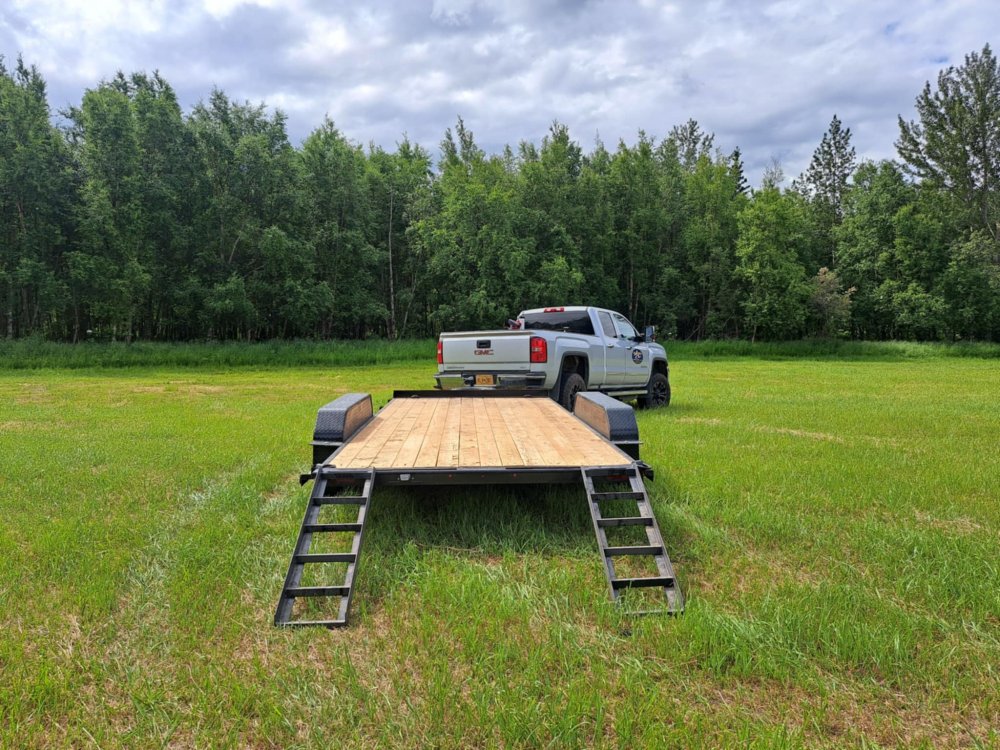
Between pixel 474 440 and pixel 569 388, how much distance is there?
4170 millimetres

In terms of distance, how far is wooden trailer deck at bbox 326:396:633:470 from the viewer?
366 cm

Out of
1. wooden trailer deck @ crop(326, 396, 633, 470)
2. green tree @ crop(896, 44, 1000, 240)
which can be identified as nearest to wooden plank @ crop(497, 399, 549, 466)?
wooden trailer deck @ crop(326, 396, 633, 470)

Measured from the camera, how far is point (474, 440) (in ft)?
14.5

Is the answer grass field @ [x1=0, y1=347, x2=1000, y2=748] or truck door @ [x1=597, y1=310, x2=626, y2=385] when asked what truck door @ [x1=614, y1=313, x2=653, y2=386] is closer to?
truck door @ [x1=597, y1=310, x2=626, y2=385]

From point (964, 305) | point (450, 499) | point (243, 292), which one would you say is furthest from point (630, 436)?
point (964, 305)

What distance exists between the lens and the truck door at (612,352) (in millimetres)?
9375

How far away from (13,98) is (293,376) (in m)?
17.6

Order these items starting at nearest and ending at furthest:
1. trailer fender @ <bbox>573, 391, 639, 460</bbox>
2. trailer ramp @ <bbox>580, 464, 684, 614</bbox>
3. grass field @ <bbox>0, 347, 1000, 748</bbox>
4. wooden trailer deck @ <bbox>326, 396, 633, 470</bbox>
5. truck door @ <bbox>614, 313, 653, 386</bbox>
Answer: grass field @ <bbox>0, 347, 1000, 748</bbox> < trailer ramp @ <bbox>580, 464, 684, 614</bbox> < wooden trailer deck @ <bbox>326, 396, 633, 470</bbox> < trailer fender @ <bbox>573, 391, 639, 460</bbox> < truck door @ <bbox>614, 313, 653, 386</bbox>

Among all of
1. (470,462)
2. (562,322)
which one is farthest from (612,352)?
(470,462)

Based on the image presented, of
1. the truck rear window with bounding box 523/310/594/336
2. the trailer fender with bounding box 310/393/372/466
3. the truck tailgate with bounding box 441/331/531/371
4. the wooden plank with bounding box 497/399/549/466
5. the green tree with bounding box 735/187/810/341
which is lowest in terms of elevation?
the wooden plank with bounding box 497/399/549/466

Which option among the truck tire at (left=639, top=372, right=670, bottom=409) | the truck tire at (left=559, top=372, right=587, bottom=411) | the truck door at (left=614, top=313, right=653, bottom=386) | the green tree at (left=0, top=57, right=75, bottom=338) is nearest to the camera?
the truck tire at (left=559, top=372, right=587, bottom=411)

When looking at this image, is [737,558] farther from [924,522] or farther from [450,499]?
[450,499]

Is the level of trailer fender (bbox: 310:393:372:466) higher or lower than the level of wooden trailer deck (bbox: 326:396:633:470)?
higher

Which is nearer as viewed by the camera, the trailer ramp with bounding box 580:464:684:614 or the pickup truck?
the trailer ramp with bounding box 580:464:684:614
